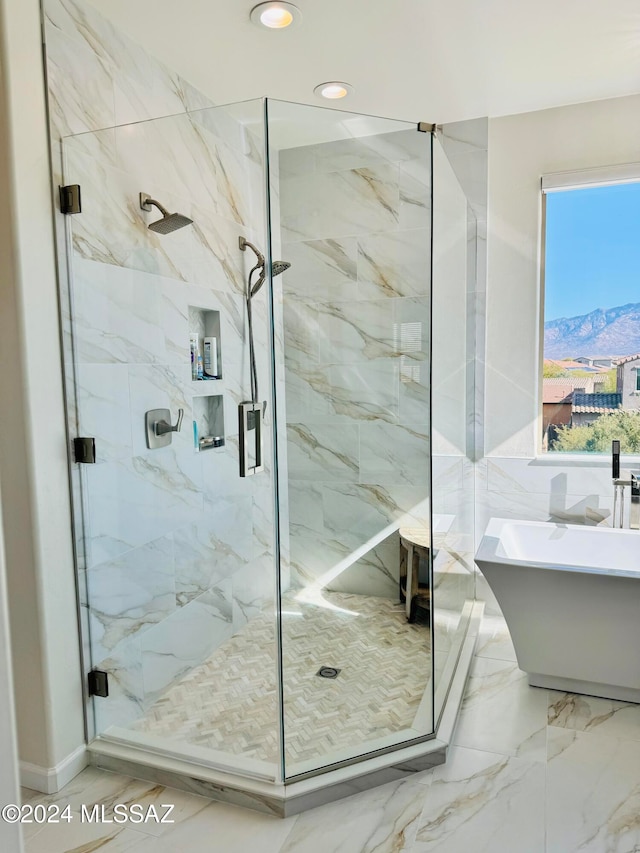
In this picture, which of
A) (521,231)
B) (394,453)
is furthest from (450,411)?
(521,231)

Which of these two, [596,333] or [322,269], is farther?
[596,333]

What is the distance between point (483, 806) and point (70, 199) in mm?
2429

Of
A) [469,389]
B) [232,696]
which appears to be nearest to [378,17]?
[469,389]

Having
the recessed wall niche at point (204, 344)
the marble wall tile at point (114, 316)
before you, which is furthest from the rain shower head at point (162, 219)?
the recessed wall niche at point (204, 344)

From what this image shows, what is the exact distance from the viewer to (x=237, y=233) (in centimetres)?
227

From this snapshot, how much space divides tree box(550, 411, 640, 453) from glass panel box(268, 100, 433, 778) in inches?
58.3

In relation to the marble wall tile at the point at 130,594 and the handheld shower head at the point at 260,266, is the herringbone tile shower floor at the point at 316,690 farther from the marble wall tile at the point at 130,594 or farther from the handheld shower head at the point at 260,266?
the handheld shower head at the point at 260,266

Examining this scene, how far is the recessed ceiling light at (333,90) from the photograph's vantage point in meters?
2.73

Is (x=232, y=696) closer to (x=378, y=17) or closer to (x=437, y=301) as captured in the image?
(x=437, y=301)

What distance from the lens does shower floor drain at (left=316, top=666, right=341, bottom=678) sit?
2.16m

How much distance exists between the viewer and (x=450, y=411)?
2.72 meters

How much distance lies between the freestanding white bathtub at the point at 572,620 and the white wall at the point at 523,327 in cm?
72

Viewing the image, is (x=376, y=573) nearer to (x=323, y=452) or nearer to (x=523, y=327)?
(x=323, y=452)

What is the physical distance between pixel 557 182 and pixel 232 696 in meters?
2.98
